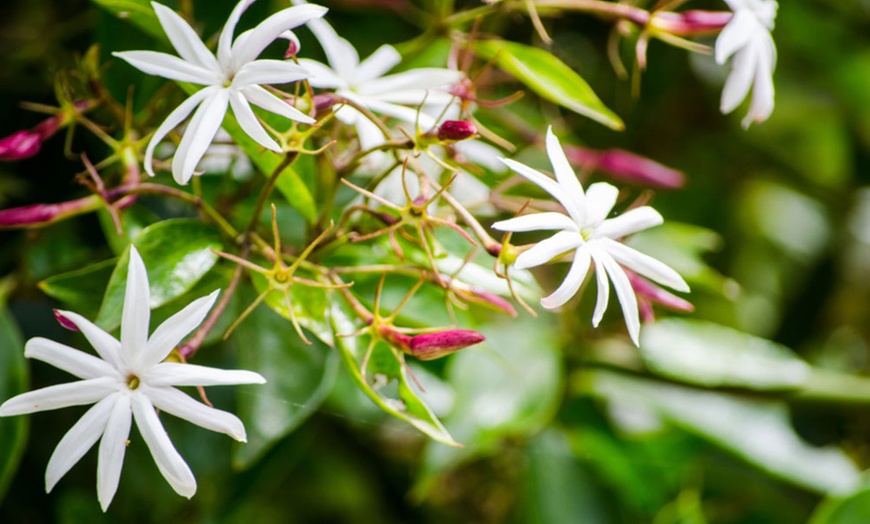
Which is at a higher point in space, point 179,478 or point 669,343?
point 179,478

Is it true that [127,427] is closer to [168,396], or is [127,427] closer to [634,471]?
[168,396]

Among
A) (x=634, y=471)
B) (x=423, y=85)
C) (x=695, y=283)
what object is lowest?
(x=634, y=471)

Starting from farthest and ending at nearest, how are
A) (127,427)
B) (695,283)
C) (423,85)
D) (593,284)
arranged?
(593,284) → (695,283) → (423,85) → (127,427)

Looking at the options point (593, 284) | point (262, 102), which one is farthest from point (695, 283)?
point (262, 102)

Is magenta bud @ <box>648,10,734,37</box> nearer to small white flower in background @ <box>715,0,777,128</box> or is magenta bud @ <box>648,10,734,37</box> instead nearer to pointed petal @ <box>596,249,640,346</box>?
small white flower in background @ <box>715,0,777,128</box>

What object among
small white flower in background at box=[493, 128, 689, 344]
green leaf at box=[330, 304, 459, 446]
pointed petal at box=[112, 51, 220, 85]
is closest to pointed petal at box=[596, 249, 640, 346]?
small white flower in background at box=[493, 128, 689, 344]

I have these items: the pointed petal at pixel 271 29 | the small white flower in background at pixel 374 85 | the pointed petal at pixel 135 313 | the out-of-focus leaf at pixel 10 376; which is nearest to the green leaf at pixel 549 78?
the small white flower in background at pixel 374 85

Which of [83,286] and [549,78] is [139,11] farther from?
[549,78]
